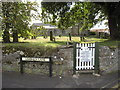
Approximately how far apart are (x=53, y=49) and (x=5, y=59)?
2813 mm

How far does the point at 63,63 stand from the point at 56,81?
1109mm

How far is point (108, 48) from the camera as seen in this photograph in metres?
6.43

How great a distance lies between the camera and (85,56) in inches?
235

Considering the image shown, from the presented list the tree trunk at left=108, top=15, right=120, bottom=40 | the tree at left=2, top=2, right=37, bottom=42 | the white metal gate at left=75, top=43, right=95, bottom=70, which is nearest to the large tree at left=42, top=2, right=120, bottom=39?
the tree trunk at left=108, top=15, right=120, bottom=40

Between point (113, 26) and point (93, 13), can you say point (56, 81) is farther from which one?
point (93, 13)

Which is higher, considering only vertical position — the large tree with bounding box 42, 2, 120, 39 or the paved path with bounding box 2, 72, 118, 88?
the large tree with bounding box 42, 2, 120, 39

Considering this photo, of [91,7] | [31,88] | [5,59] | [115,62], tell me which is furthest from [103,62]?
[91,7]

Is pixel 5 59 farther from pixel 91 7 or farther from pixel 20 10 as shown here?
pixel 91 7

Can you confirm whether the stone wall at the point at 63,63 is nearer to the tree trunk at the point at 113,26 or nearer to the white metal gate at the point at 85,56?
the white metal gate at the point at 85,56

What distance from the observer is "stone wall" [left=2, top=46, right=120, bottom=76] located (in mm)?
6082

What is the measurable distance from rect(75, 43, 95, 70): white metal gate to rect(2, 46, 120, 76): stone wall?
40cm

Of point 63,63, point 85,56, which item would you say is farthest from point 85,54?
point 63,63

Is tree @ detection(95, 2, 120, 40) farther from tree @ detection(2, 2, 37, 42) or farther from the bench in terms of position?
the bench

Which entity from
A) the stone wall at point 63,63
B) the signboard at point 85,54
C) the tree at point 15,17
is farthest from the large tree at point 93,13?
the signboard at point 85,54
